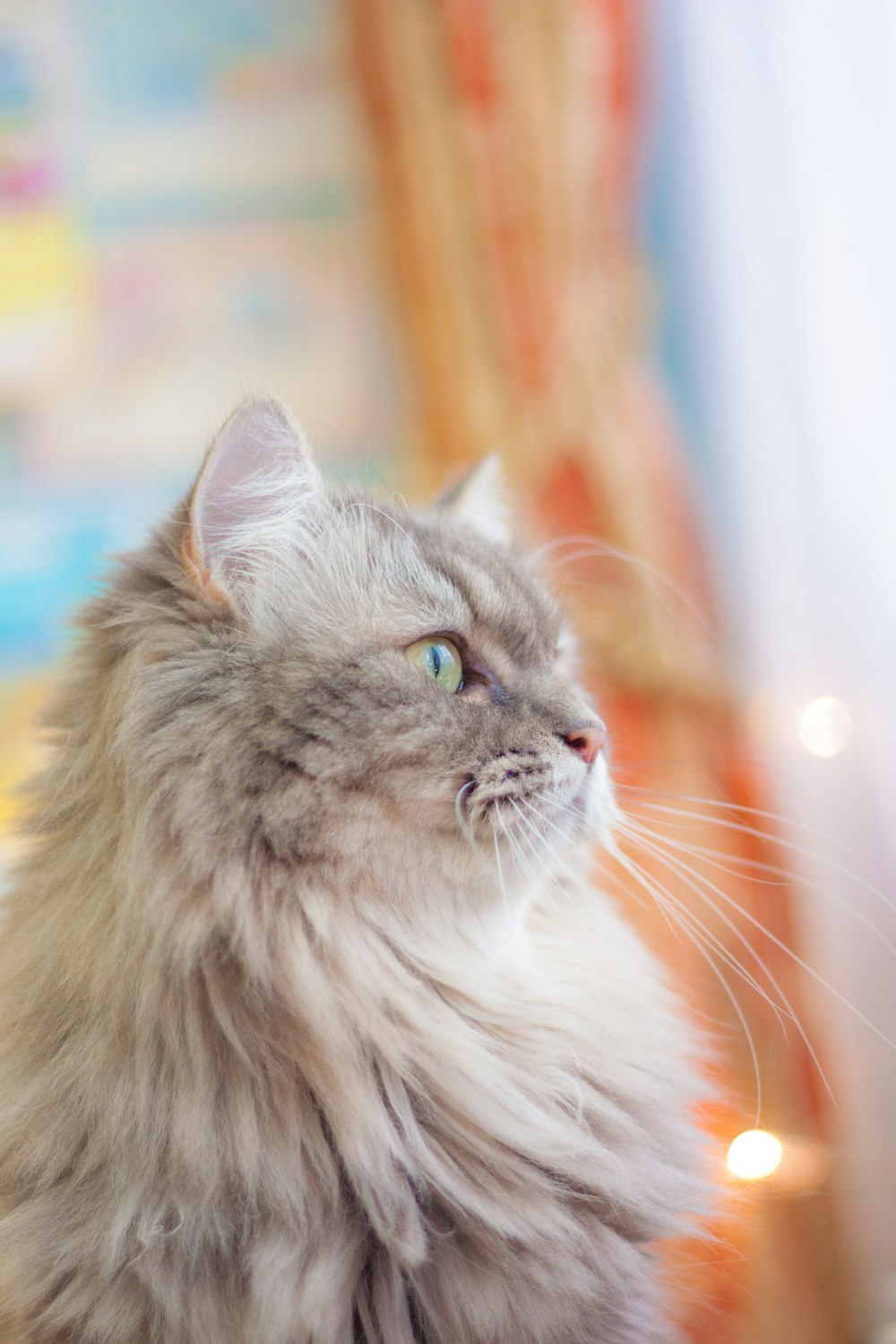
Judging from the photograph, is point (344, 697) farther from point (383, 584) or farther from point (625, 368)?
point (625, 368)

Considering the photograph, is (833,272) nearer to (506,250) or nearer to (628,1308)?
(506,250)

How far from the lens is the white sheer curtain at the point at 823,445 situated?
1582mm

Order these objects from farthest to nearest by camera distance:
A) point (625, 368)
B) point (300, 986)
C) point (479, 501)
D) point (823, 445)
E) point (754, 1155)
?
point (625, 368) → point (823, 445) → point (479, 501) → point (754, 1155) → point (300, 986)

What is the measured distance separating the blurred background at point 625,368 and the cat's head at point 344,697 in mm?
127

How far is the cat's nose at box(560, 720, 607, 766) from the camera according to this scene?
102 centimetres


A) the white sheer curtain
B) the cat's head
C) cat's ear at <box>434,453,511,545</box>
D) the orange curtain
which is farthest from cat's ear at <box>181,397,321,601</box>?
the white sheer curtain

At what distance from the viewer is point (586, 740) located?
1031 millimetres

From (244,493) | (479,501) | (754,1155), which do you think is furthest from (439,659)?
(754,1155)

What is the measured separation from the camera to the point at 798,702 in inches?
73.3

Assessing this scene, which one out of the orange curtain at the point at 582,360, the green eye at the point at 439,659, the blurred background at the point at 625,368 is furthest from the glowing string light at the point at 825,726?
the green eye at the point at 439,659

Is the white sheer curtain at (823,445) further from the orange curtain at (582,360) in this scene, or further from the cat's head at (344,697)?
the cat's head at (344,697)

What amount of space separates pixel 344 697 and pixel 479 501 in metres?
0.65

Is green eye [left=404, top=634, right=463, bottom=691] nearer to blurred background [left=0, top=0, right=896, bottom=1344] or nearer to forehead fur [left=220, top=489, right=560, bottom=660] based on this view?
forehead fur [left=220, top=489, right=560, bottom=660]

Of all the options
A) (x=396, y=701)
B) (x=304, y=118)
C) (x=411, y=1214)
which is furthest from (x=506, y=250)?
(x=411, y=1214)
